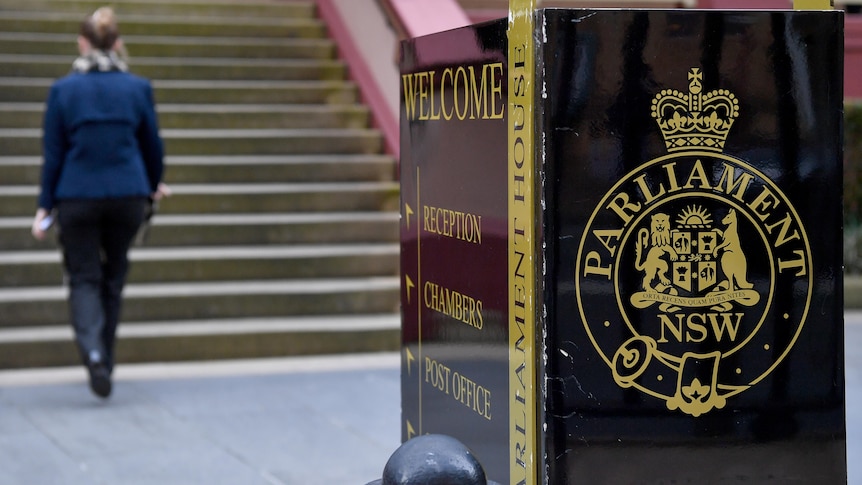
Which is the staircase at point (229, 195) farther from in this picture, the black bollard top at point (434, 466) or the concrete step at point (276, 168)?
the black bollard top at point (434, 466)

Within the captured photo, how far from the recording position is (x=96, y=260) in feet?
21.5

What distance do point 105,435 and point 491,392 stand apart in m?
3.26

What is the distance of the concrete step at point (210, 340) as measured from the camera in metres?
7.34

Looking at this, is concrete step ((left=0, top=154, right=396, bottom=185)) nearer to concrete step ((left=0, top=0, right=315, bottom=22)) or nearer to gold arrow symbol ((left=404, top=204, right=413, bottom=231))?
concrete step ((left=0, top=0, right=315, bottom=22))

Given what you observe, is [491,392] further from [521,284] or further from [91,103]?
[91,103]

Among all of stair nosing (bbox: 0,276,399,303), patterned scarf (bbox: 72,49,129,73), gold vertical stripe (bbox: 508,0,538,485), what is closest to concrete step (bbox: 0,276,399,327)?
stair nosing (bbox: 0,276,399,303)

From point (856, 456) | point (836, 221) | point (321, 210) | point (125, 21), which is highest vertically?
point (125, 21)

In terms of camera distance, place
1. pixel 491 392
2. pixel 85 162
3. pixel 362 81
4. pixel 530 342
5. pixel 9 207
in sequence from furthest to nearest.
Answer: pixel 362 81, pixel 9 207, pixel 85 162, pixel 491 392, pixel 530 342

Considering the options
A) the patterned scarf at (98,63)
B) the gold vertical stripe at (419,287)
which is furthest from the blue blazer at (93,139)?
the gold vertical stripe at (419,287)

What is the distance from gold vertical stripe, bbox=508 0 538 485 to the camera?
2619 mm

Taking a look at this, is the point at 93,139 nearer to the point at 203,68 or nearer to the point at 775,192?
the point at 203,68

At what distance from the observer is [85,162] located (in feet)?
21.2

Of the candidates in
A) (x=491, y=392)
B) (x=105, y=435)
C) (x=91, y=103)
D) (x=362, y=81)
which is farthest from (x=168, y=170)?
(x=491, y=392)

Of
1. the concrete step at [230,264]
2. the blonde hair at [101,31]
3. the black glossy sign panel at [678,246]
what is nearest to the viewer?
the black glossy sign panel at [678,246]
